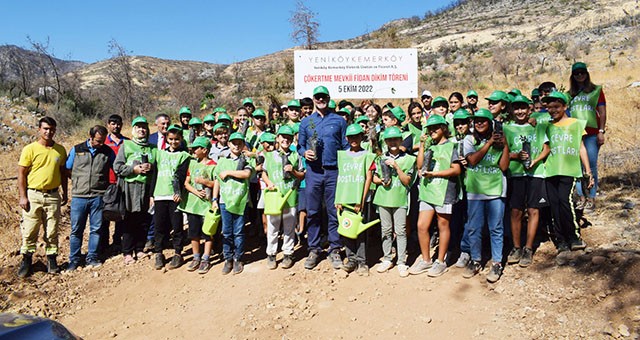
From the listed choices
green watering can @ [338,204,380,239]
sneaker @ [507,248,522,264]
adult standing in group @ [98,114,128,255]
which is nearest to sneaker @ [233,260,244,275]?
green watering can @ [338,204,380,239]

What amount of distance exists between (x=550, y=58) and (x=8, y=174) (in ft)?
84.7

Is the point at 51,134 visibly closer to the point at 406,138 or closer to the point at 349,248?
the point at 349,248

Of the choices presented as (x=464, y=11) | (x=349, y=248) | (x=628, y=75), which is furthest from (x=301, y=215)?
(x=464, y=11)

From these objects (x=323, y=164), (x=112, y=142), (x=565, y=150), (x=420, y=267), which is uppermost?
(x=112, y=142)

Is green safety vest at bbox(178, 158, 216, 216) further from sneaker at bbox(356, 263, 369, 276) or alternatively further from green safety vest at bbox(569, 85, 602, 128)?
green safety vest at bbox(569, 85, 602, 128)

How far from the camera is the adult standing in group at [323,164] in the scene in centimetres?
538

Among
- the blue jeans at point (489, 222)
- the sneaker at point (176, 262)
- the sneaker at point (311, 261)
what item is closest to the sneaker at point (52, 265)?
the sneaker at point (176, 262)

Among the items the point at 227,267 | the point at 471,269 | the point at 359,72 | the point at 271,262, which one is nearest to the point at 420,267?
the point at 471,269

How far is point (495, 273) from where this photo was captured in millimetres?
4652

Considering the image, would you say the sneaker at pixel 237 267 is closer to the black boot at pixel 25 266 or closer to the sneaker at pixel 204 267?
the sneaker at pixel 204 267

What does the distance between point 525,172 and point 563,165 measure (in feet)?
1.22

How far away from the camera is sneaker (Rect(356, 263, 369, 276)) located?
16.9 feet

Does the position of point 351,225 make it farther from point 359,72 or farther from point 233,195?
point 359,72

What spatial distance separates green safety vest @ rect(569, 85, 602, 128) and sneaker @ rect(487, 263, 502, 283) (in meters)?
2.25
